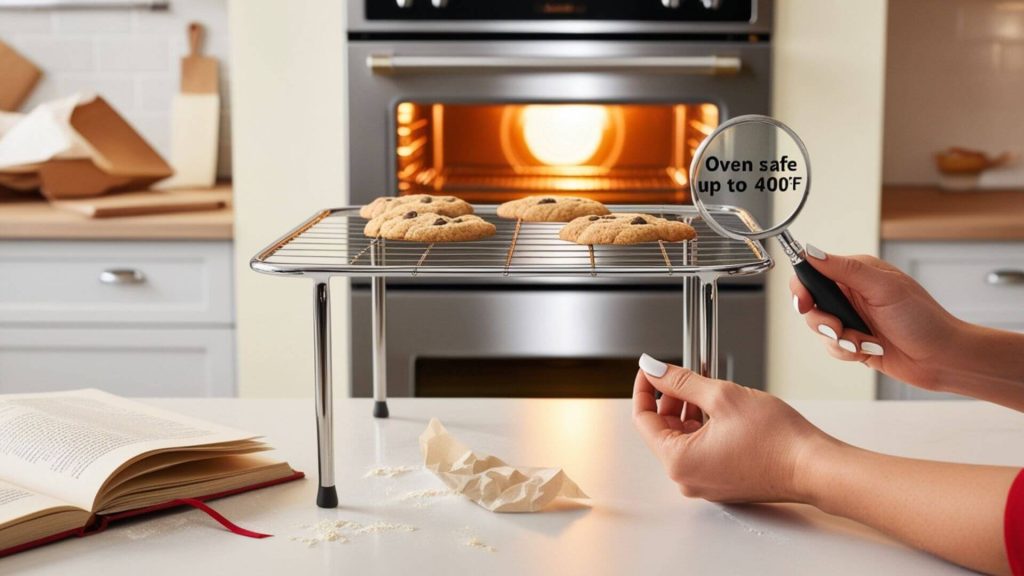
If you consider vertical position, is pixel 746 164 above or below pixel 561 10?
below

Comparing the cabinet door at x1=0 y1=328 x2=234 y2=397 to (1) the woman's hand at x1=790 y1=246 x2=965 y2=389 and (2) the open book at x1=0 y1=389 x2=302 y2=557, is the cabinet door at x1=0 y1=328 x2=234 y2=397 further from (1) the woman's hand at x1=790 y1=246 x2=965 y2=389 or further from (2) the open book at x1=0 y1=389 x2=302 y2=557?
(1) the woman's hand at x1=790 y1=246 x2=965 y2=389

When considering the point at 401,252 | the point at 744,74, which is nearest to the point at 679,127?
the point at 744,74

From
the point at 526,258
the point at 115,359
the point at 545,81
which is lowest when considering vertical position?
the point at 115,359

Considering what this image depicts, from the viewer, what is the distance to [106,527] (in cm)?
97

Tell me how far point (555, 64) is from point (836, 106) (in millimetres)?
531

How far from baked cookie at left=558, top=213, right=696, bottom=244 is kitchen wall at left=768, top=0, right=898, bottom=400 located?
3.17 ft

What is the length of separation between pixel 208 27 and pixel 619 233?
6.39 feet

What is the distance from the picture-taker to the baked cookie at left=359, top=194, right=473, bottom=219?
1.41 metres

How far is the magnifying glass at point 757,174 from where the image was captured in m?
0.99

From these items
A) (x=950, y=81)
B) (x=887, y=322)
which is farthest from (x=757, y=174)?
(x=950, y=81)

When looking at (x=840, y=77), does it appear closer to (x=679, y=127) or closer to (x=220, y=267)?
(x=679, y=127)

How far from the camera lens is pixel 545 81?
7.20 ft

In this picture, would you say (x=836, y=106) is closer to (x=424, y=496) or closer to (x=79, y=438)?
(x=424, y=496)

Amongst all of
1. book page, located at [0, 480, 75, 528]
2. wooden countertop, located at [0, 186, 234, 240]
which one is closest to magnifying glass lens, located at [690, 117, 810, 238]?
book page, located at [0, 480, 75, 528]
